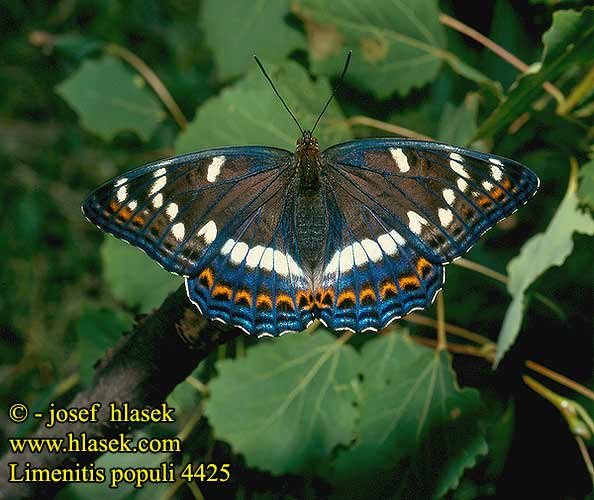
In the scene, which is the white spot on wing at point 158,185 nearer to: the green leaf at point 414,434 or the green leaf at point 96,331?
the green leaf at point 96,331

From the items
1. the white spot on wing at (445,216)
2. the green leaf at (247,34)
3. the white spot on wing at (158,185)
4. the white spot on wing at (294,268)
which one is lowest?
the white spot on wing at (445,216)

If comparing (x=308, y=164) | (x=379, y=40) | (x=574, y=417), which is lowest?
(x=574, y=417)

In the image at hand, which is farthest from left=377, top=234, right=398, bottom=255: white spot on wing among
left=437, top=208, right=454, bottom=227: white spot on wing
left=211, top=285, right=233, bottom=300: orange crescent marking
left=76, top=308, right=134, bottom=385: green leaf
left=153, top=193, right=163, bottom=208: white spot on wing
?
left=76, top=308, right=134, bottom=385: green leaf

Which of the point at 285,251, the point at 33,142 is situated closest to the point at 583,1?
the point at 285,251

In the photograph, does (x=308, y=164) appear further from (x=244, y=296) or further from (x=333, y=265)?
(x=244, y=296)

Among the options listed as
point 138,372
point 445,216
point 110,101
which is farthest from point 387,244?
point 110,101

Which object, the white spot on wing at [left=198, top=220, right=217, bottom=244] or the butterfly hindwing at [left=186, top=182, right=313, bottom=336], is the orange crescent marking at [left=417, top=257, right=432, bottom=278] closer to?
the butterfly hindwing at [left=186, top=182, right=313, bottom=336]

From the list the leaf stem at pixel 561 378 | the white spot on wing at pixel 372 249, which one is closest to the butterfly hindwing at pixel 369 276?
the white spot on wing at pixel 372 249
